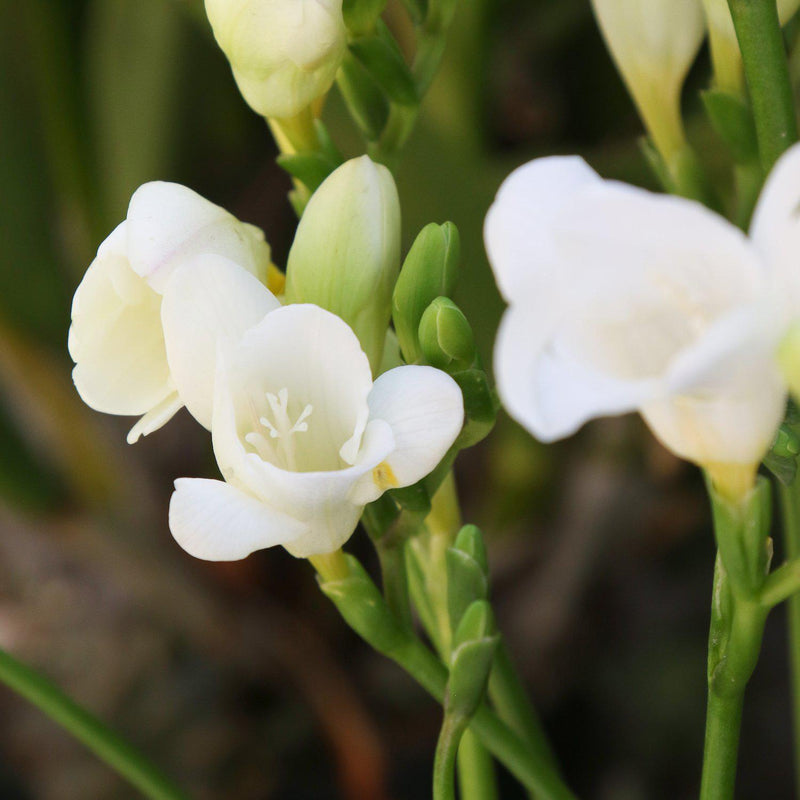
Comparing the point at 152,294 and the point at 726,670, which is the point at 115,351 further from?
the point at 726,670

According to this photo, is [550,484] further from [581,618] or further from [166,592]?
[166,592]

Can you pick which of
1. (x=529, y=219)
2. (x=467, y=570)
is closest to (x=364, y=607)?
(x=467, y=570)

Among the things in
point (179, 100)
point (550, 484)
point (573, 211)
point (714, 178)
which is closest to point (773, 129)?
point (573, 211)

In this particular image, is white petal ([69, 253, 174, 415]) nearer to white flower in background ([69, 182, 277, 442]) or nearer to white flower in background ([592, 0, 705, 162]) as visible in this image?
white flower in background ([69, 182, 277, 442])

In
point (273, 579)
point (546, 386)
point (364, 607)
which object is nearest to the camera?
point (546, 386)

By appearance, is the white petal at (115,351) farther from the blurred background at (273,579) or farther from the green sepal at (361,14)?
the blurred background at (273,579)

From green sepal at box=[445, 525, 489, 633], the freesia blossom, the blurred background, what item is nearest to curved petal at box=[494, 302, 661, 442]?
the freesia blossom

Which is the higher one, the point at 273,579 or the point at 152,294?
the point at 152,294
